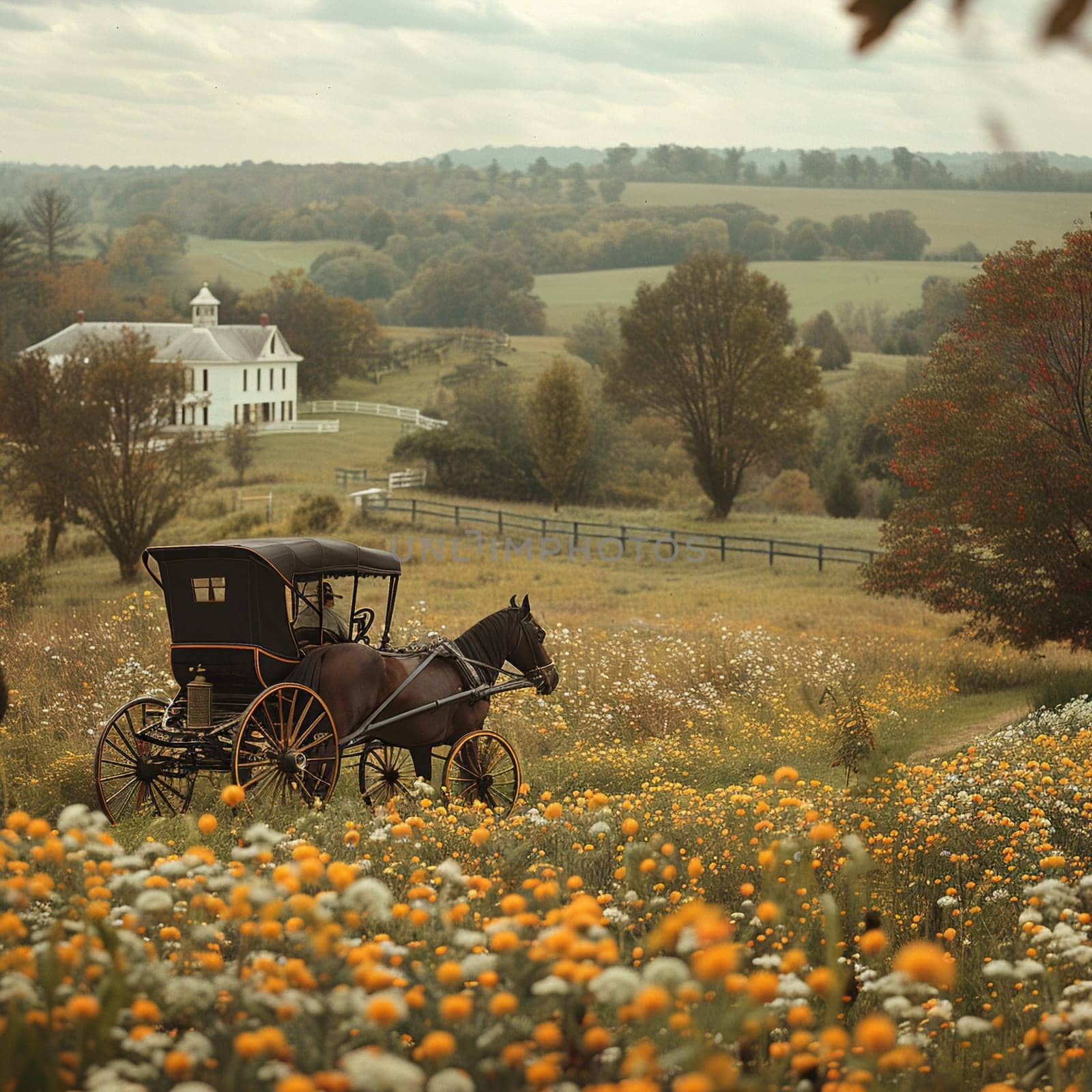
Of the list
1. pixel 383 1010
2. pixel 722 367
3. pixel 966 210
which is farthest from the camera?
pixel 966 210

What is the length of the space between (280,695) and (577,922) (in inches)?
259

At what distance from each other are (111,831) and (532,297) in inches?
5313

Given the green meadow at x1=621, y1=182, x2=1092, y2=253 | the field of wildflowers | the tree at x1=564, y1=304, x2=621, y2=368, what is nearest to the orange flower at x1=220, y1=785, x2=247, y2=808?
the field of wildflowers

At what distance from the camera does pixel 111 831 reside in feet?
29.7

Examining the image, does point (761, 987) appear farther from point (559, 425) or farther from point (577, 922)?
point (559, 425)

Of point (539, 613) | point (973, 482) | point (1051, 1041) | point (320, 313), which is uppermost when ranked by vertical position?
point (320, 313)

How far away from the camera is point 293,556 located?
32.8 ft

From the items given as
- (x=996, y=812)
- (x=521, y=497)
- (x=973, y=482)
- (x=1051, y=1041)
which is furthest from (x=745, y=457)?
(x=1051, y=1041)

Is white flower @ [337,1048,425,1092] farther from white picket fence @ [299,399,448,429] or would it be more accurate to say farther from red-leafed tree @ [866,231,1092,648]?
white picket fence @ [299,399,448,429]

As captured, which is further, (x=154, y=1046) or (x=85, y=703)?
(x=85, y=703)

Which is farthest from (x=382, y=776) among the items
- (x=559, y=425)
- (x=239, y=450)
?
(x=239, y=450)

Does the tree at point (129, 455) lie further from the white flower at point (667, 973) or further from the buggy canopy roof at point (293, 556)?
the white flower at point (667, 973)

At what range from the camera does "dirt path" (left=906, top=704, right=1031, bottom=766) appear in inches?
584

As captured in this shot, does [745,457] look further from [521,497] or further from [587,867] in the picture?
[587,867]
